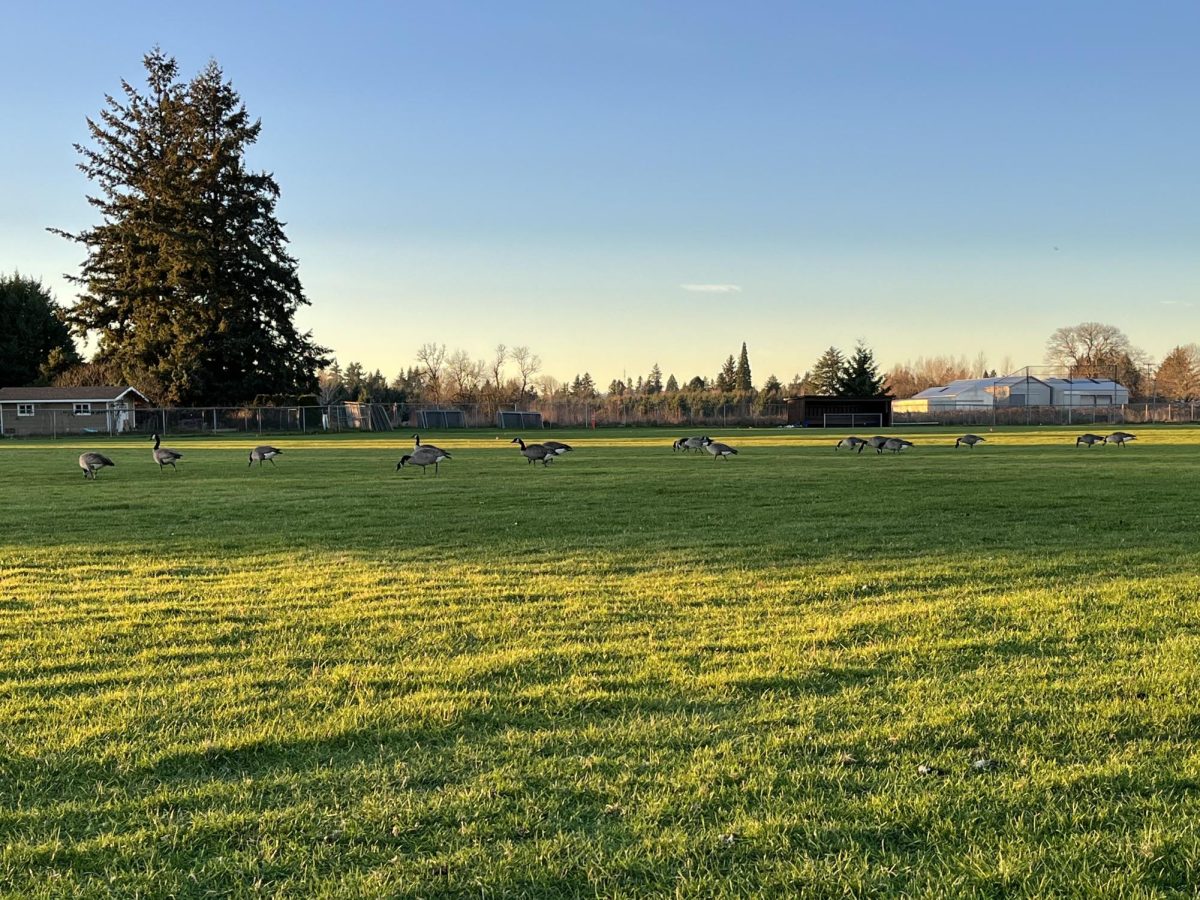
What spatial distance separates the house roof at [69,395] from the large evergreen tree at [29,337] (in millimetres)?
6313

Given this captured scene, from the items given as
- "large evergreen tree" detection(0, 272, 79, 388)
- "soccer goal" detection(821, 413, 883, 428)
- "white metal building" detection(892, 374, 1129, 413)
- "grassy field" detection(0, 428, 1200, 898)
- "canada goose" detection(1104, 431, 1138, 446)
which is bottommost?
"grassy field" detection(0, 428, 1200, 898)

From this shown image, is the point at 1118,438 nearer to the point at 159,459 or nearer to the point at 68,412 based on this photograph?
the point at 159,459

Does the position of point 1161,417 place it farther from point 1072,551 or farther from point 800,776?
point 800,776

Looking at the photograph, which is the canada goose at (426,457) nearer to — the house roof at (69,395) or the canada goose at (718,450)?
the canada goose at (718,450)

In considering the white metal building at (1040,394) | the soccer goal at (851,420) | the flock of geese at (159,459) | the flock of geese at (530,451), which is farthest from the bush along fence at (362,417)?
the flock of geese at (159,459)

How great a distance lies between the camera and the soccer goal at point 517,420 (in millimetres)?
76438

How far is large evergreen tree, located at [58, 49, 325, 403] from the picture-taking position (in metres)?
63.3

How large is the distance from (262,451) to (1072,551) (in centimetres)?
2407

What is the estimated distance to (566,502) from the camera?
16.3m

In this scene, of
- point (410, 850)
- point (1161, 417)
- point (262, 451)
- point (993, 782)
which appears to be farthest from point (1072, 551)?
point (1161, 417)

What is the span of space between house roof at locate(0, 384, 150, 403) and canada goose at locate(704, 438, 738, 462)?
175ft

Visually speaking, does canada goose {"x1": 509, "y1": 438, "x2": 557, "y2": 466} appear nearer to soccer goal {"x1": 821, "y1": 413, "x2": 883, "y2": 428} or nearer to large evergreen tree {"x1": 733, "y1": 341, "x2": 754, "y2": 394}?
soccer goal {"x1": 821, "y1": 413, "x2": 883, "y2": 428}

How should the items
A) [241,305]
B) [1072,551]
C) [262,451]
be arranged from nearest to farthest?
[1072,551] < [262,451] < [241,305]

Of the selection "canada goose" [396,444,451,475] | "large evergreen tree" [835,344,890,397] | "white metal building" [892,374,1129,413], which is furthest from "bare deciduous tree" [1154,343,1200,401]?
"canada goose" [396,444,451,475]
